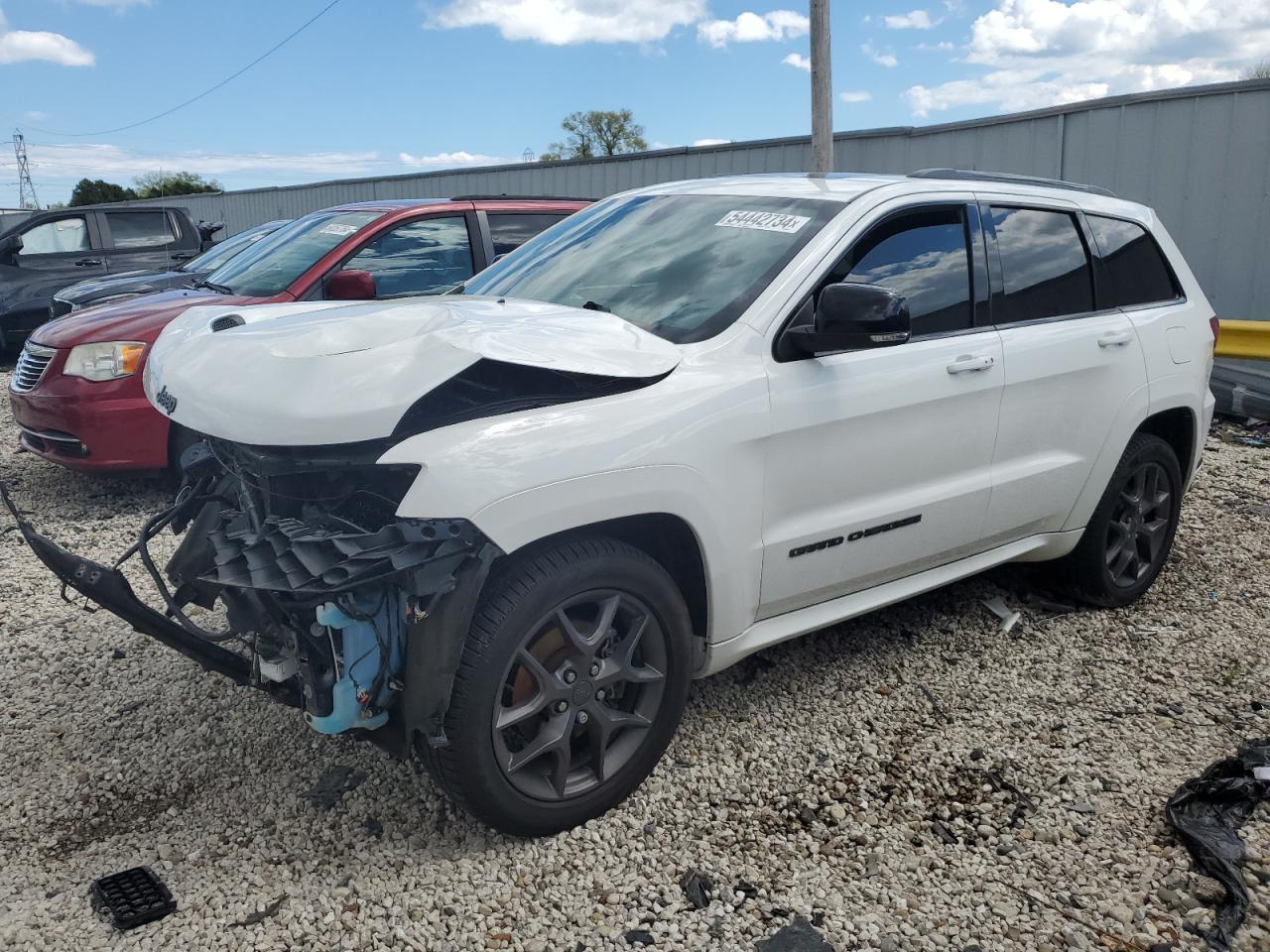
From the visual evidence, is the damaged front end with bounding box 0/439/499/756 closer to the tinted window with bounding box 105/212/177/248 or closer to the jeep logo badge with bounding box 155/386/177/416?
the jeep logo badge with bounding box 155/386/177/416

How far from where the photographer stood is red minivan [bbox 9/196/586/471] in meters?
5.72

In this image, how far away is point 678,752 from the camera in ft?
11.1

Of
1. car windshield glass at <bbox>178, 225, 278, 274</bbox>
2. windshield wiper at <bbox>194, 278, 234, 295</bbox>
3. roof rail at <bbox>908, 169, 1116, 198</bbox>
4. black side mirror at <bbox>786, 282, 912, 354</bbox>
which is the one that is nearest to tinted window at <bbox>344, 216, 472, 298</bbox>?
windshield wiper at <bbox>194, 278, 234, 295</bbox>

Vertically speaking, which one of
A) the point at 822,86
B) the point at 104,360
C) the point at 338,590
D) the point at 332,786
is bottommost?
the point at 332,786

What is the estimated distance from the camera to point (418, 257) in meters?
6.37

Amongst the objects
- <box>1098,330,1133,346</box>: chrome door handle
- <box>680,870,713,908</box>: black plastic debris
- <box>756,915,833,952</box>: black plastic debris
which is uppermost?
<box>1098,330,1133,346</box>: chrome door handle

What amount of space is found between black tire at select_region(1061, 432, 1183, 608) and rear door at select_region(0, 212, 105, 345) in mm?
10701

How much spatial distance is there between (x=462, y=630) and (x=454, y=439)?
474 millimetres

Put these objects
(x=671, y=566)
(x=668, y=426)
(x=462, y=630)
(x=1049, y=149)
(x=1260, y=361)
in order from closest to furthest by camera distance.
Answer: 1. (x=462, y=630)
2. (x=668, y=426)
3. (x=671, y=566)
4. (x=1260, y=361)
5. (x=1049, y=149)

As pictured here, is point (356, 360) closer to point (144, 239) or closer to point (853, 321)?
point (853, 321)

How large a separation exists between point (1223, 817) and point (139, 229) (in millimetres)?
12282

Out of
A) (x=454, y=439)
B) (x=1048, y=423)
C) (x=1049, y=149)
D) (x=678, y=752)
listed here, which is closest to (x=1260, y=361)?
(x=1049, y=149)

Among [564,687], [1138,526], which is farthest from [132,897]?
[1138,526]

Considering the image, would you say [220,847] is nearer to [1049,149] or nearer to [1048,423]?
[1048,423]
